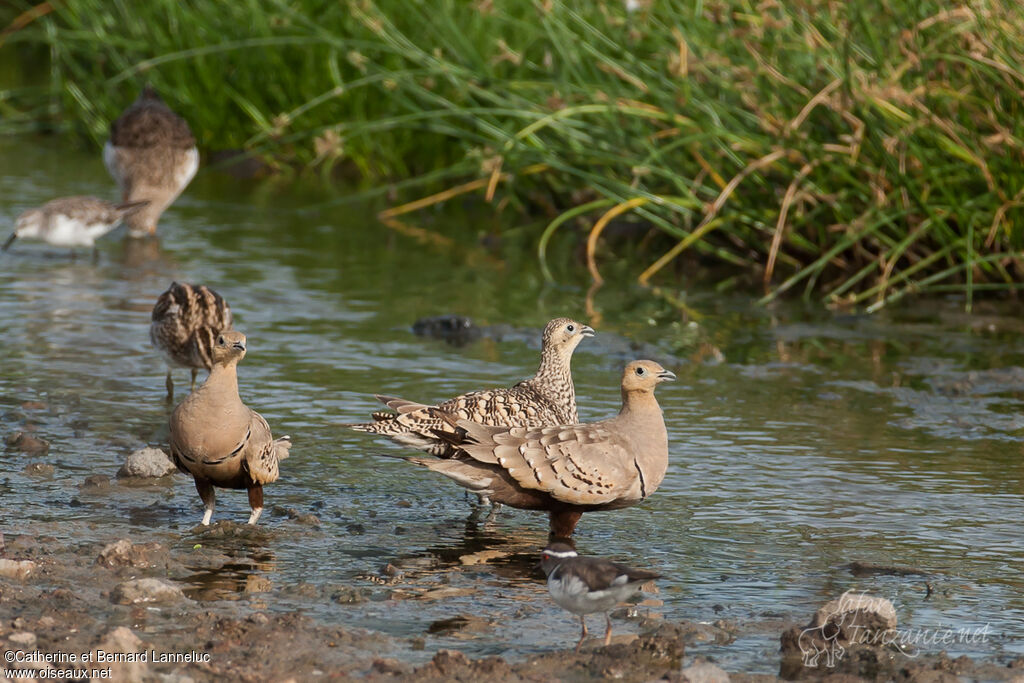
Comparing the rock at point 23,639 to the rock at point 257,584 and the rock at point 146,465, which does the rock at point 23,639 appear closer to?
the rock at point 257,584

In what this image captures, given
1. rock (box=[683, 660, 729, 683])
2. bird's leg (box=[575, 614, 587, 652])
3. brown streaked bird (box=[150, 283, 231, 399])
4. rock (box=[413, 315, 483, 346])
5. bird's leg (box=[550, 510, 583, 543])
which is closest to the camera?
rock (box=[683, 660, 729, 683])

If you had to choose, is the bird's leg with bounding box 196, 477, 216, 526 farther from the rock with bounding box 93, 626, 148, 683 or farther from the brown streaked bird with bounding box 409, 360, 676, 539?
→ the rock with bounding box 93, 626, 148, 683

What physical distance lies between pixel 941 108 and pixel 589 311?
3030 mm

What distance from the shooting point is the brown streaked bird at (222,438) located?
6.66 metres

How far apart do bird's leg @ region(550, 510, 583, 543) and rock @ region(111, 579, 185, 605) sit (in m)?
1.78

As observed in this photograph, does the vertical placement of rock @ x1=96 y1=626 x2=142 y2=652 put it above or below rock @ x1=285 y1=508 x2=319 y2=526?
below

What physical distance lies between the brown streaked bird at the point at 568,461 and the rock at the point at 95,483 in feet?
4.98

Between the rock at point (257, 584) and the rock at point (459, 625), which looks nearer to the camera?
the rock at point (459, 625)

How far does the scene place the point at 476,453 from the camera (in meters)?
6.73

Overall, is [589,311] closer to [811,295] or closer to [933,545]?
[811,295]

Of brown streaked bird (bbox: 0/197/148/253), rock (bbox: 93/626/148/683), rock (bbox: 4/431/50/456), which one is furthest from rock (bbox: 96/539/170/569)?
brown streaked bird (bbox: 0/197/148/253)

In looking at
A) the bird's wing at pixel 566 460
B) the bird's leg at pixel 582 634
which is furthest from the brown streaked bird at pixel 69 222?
the bird's leg at pixel 582 634

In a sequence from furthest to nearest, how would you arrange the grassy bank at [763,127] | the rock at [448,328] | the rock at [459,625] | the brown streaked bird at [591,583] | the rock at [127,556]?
the grassy bank at [763,127] < the rock at [448,328] < the rock at [127,556] < the rock at [459,625] < the brown streaked bird at [591,583]

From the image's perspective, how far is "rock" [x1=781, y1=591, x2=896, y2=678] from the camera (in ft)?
17.6
